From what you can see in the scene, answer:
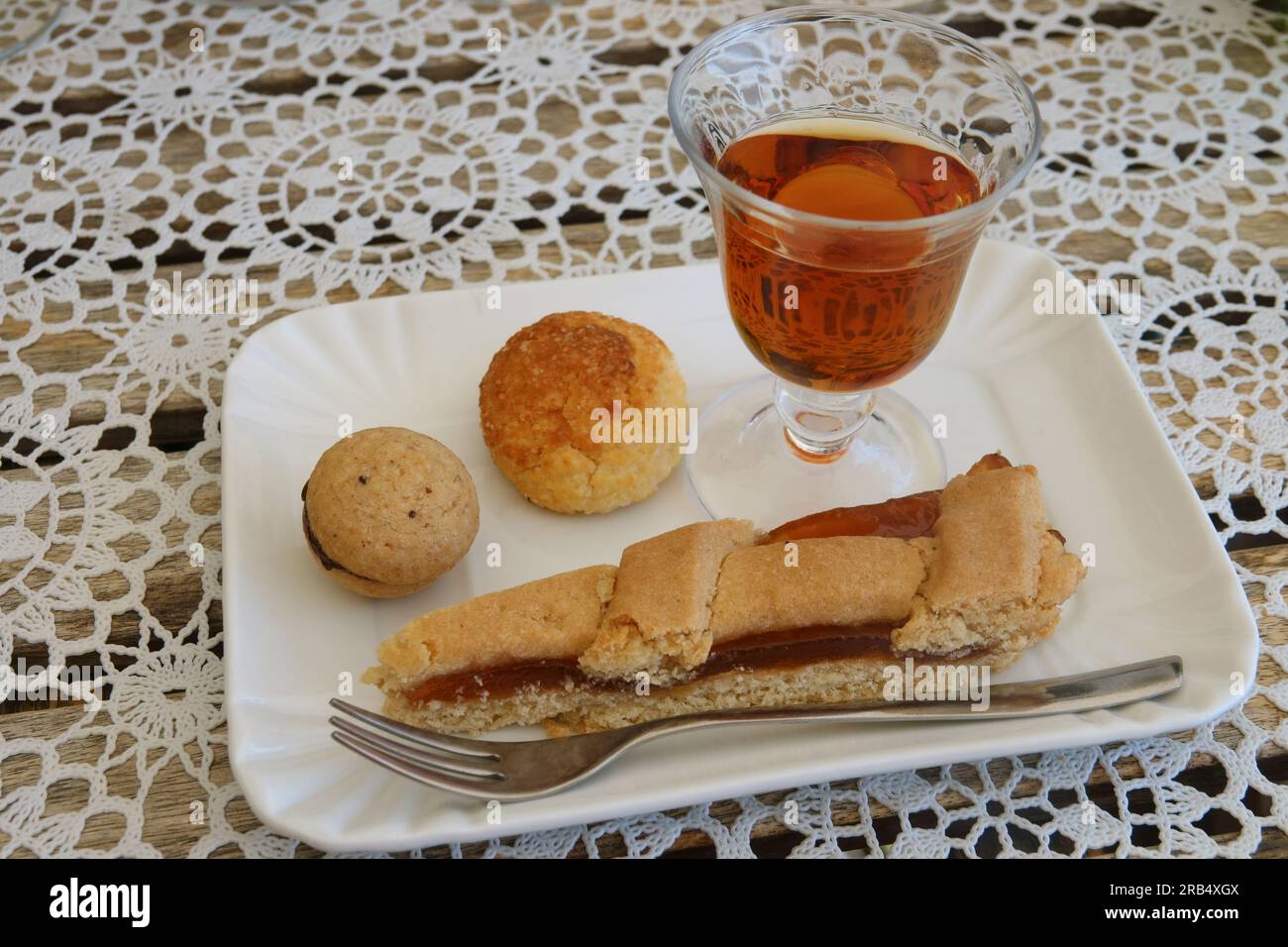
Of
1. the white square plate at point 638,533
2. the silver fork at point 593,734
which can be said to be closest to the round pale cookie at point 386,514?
the white square plate at point 638,533

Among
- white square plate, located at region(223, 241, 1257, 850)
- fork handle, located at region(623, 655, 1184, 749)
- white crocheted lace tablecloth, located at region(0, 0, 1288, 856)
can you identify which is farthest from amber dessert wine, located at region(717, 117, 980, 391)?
white crocheted lace tablecloth, located at region(0, 0, 1288, 856)

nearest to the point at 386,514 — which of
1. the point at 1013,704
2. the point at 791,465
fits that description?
the point at 791,465

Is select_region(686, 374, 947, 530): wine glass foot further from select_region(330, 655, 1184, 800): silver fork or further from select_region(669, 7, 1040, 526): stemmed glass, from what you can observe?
select_region(330, 655, 1184, 800): silver fork

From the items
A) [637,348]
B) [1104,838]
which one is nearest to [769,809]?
[1104,838]

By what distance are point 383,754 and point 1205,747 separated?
1339 millimetres

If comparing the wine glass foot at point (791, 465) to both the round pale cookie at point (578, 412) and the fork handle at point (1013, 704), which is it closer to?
the round pale cookie at point (578, 412)

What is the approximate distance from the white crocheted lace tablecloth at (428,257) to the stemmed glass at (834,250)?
0.64 m

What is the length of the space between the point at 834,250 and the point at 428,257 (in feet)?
4.51

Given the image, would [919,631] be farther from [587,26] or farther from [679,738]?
[587,26]

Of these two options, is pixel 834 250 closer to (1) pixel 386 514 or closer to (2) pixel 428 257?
(1) pixel 386 514

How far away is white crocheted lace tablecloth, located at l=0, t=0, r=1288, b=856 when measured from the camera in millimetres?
1820

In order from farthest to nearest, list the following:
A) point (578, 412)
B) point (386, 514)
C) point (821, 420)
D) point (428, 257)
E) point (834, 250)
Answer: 1. point (428, 257)
2. point (821, 420)
3. point (578, 412)
4. point (386, 514)
5. point (834, 250)

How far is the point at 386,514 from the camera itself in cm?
195

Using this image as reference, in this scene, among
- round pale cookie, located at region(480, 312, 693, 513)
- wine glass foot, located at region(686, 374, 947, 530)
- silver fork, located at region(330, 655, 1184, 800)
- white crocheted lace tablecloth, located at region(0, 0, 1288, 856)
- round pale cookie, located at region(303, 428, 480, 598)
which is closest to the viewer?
silver fork, located at region(330, 655, 1184, 800)
